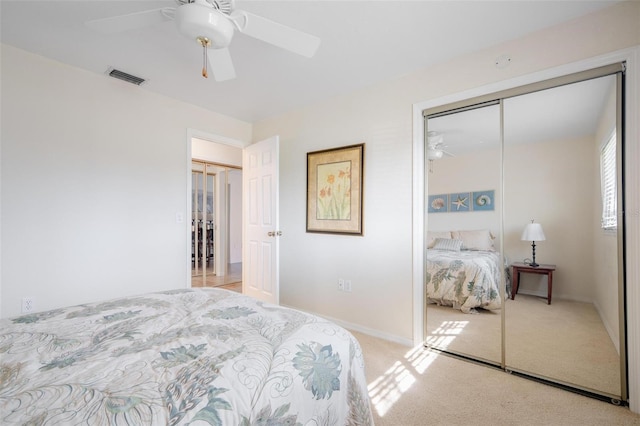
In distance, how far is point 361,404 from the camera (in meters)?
1.19

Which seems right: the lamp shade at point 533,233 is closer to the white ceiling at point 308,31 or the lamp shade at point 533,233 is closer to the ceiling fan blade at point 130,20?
the white ceiling at point 308,31

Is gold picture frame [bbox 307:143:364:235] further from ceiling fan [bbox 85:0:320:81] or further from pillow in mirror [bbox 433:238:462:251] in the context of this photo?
ceiling fan [bbox 85:0:320:81]

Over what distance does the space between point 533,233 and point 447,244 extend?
62 centimetres

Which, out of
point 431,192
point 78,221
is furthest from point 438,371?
point 78,221

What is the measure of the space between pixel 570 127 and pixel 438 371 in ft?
6.56

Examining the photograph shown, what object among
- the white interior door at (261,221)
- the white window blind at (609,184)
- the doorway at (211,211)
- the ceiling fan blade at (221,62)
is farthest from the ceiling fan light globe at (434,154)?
the doorway at (211,211)

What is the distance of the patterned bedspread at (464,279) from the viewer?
2297mm

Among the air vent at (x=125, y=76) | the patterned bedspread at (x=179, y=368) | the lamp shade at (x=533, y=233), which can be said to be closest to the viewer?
the patterned bedspread at (x=179, y=368)

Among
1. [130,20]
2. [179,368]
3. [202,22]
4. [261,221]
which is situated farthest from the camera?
[261,221]

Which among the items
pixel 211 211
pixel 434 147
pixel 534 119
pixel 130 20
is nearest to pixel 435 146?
pixel 434 147

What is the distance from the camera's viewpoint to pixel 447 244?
2.50 meters

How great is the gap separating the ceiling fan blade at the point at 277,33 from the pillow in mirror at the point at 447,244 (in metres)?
1.85

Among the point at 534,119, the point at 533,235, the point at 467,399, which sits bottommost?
the point at 467,399

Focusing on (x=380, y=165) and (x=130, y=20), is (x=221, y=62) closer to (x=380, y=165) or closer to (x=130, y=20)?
(x=130, y=20)
